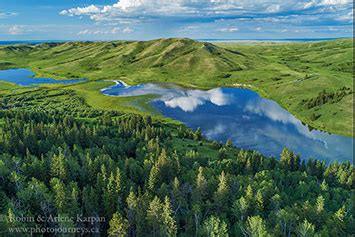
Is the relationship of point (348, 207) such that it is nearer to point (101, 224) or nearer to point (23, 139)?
point (101, 224)

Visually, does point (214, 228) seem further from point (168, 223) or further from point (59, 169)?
point (59, 169)

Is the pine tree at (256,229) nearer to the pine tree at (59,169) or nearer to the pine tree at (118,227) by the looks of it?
the pine tree at (118,227)

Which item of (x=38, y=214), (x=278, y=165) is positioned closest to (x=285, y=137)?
(x=278, y=165)

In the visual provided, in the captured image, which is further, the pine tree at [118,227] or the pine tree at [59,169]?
the pine tree at [59,169]

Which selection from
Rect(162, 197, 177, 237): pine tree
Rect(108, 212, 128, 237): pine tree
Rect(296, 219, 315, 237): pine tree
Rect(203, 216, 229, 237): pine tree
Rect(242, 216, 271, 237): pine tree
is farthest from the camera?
Rect(296, 219, 315, 237): pine tree

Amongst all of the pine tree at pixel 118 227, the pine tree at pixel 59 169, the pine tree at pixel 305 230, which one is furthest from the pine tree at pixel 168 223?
the pine tree at pixel 59 169

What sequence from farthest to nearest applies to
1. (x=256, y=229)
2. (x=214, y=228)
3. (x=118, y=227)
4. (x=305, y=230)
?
1. (x=305, y=230)
2. (x=256, y=229)
3. (x=214, y=228)
4. (x=118, y=227)

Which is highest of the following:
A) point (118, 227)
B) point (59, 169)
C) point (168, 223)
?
point (59, 169)

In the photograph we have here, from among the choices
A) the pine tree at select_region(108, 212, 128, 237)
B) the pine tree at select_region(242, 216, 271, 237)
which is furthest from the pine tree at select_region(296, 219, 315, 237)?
the pine tree at select_region(108, 212, 128, 237)

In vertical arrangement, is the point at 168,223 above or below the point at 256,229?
above

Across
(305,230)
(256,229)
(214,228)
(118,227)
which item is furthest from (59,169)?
(305,230)

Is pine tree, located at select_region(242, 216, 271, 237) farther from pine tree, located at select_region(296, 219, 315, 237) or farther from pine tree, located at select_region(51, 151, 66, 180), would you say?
pine tree, located at select_region(51, 151, 66, 180)

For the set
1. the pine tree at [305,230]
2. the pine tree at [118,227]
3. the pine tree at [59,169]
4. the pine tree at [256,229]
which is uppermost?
the pine tree at [59,169]
